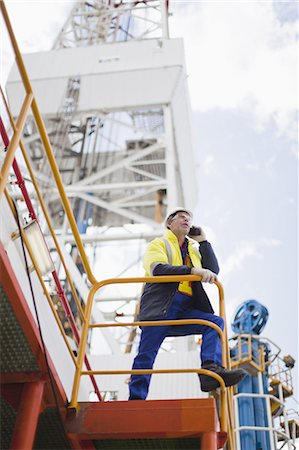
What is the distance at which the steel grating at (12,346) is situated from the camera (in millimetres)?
3426

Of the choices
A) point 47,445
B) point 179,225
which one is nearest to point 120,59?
point 179,225

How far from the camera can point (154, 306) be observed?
4773mm

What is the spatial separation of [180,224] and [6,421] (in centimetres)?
227

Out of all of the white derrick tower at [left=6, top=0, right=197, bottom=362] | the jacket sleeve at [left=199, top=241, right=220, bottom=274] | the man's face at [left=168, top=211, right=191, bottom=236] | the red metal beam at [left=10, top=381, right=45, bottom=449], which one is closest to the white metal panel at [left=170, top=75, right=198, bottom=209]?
the white derrick tower at [left=6, top=0, right=197, bottom=362]

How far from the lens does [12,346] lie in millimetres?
3609

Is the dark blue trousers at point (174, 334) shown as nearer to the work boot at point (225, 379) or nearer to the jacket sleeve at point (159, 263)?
the work boot at point (225, 379)

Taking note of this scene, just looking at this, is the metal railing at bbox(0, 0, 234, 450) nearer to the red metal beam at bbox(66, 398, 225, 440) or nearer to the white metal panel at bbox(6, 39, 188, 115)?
the red metal beam at bbox(66, 398, 225, 440)

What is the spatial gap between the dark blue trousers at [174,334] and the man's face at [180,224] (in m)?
0.60

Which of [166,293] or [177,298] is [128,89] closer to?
[177,298]

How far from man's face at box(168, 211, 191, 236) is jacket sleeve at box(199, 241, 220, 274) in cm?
20

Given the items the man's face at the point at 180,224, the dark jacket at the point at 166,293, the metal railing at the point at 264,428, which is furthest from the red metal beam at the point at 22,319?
the metal railing at the point at 264,428

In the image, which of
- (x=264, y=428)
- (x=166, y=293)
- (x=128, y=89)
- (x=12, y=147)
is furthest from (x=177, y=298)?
(x=264, y=428)

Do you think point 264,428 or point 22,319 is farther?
point 264,428

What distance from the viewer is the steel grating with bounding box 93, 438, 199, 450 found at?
3.90 metres
